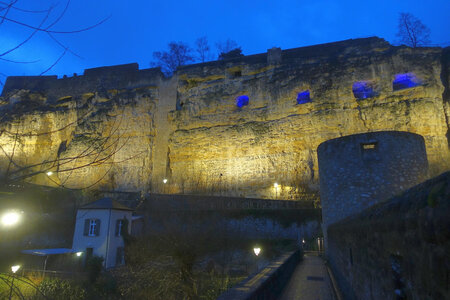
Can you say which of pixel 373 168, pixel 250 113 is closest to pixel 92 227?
pixel 373 168

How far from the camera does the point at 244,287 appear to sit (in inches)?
178

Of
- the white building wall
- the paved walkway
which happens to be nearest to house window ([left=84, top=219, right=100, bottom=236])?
the white building wall

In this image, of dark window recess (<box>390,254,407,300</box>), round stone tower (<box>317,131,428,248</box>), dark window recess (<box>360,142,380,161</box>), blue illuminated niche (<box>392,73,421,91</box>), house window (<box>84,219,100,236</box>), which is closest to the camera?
dark window recess (<box>390,254,407,300</box>)

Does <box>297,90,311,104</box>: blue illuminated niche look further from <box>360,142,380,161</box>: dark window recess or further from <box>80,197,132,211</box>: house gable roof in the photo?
<box>80,197,132,211</box>: house gable roof

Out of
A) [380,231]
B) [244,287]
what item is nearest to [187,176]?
[244,287]

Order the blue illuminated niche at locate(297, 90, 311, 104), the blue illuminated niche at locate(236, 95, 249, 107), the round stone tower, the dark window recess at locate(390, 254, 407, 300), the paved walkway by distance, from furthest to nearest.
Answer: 1. the blue illuminated niche at locate(236, 95, 249, 107)
2. the blue illuminated niche at locate(297, 90, 311, 104)
3. the round stone tower
4. the paved walkway
5. the dark window recess at locate(390, 254, 407, 300)

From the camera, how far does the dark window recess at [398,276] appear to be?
236cm

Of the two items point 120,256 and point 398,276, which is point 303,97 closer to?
point 120,256

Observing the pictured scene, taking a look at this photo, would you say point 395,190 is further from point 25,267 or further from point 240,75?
point 240,75

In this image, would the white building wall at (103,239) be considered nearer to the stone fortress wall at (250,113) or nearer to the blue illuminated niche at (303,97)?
the stone fortress wall at (250,113)

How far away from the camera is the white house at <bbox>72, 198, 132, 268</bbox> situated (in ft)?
51.8

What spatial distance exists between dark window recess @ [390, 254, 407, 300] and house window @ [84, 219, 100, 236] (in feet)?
53.7

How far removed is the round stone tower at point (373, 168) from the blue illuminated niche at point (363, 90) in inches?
564

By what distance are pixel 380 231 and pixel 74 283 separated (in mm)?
13576
